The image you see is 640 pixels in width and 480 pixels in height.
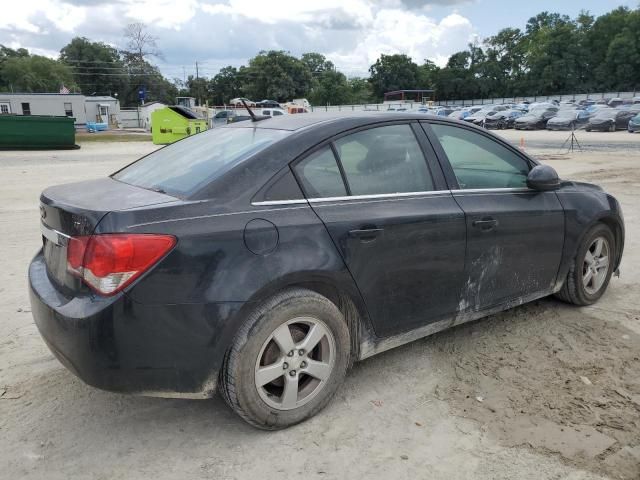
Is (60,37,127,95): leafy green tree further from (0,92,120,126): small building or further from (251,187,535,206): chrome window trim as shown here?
(251,187,535,206): chrome window trim

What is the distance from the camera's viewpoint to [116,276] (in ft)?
7.88

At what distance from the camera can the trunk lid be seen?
8.26 feet

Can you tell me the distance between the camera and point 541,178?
149 inches

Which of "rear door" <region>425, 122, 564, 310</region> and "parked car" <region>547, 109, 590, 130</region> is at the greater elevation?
"rear door" <region>425, 122, 564, 310</region>

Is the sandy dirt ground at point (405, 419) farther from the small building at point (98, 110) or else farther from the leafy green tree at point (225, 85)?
the leafy green tree at point (225, 85)

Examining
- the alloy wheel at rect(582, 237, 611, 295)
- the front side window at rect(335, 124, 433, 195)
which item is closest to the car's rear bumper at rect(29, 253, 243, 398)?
the front side window at rect(335, 124, 433, 195)

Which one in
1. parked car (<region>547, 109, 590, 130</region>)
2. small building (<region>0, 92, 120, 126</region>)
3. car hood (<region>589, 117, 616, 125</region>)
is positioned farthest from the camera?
small building (<region>0, 92, 120, 126</region>)

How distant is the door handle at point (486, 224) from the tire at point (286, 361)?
1.12 metres

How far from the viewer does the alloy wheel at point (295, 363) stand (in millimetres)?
2721

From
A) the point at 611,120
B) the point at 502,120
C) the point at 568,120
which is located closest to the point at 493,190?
the point at 611,120

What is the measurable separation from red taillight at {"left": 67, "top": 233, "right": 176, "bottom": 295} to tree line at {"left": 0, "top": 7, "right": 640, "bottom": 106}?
286ft

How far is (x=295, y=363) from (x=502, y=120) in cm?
4523

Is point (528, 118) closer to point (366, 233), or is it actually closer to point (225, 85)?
point (366, 233)

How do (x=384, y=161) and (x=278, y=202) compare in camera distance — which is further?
(x=384, y=161)
